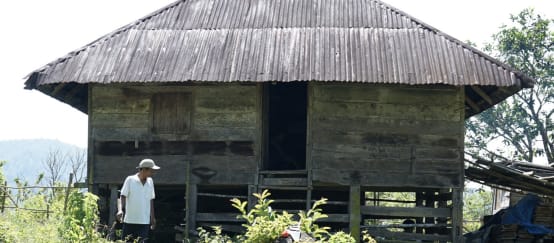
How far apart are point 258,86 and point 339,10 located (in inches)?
98.7

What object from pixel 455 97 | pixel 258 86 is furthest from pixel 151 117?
pixel 455 97

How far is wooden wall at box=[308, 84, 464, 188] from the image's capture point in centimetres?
1595

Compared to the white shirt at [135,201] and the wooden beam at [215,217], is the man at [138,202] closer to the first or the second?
the white shirt at [135,201]

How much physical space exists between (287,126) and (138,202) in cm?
753

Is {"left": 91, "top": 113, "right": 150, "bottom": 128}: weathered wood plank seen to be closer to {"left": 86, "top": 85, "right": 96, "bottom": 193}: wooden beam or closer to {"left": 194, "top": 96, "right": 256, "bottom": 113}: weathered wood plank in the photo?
{"left": 86, "top": 85, "right": 96, "bottom": 193}: wooden beam

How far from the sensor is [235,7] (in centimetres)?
1777

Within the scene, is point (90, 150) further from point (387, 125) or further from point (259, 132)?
point (387, 125)

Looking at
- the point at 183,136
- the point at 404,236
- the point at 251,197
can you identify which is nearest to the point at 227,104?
the point at 183,136

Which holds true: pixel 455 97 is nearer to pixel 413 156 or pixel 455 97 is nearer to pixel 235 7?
pixel 413 156

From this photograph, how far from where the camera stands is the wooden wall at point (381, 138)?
52.3 ft

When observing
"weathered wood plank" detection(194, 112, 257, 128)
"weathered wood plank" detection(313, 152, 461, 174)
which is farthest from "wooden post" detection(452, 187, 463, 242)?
"weathered wood plank" detection(194, 112, 257, 128)

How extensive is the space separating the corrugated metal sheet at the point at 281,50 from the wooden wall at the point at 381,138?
0.59 m

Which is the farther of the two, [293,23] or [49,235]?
[293,23]

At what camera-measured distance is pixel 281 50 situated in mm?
16109
